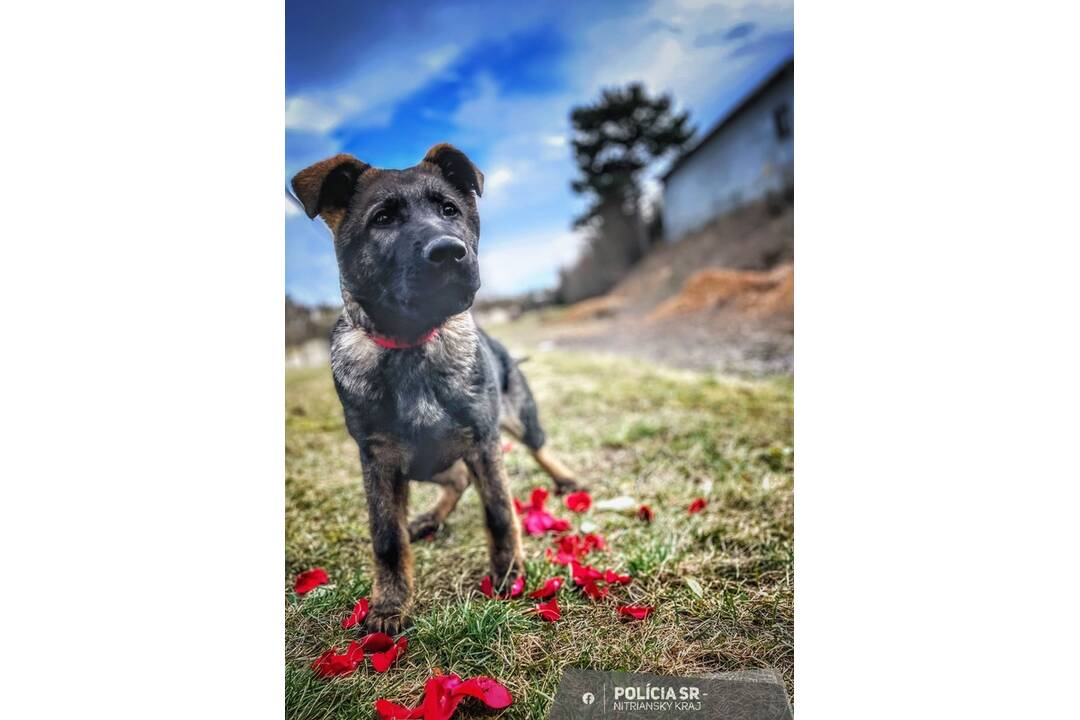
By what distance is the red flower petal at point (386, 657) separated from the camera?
2.02 metres

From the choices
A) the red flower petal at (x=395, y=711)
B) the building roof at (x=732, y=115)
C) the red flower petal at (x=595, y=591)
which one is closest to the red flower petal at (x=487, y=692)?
the red flower petal at (x=395, y=711)

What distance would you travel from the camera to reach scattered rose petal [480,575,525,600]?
2.28 m

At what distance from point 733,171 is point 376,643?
11.4ft

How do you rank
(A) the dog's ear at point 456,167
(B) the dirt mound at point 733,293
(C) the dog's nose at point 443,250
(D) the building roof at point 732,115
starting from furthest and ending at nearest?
(B) the dirt mound at point 733,293 < (D) the building roof at point 732,115 < (A) the dog's ear at point 456,167 < (C) the dog's nose at point 443,250

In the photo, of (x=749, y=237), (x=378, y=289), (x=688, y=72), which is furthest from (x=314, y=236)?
(x=749, y=237)

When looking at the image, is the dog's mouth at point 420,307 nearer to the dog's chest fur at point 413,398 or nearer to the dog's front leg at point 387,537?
the dog's chest fur at point 413,398

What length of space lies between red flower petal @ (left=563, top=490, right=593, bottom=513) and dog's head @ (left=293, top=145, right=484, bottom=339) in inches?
47.9

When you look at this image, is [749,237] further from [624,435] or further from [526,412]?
[526,412]

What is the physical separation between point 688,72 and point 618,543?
7.43 feet

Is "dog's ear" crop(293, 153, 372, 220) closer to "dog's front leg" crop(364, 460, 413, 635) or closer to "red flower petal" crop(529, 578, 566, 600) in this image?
"dog's front leg" crop(364, 460, 413, 635)

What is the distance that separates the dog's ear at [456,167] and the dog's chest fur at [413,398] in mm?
497

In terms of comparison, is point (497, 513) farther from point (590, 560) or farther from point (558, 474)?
point (558, 474)

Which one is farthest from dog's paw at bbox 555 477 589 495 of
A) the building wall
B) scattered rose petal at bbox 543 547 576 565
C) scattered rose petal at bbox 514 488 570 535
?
the building wall

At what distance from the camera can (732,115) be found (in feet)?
11.4
